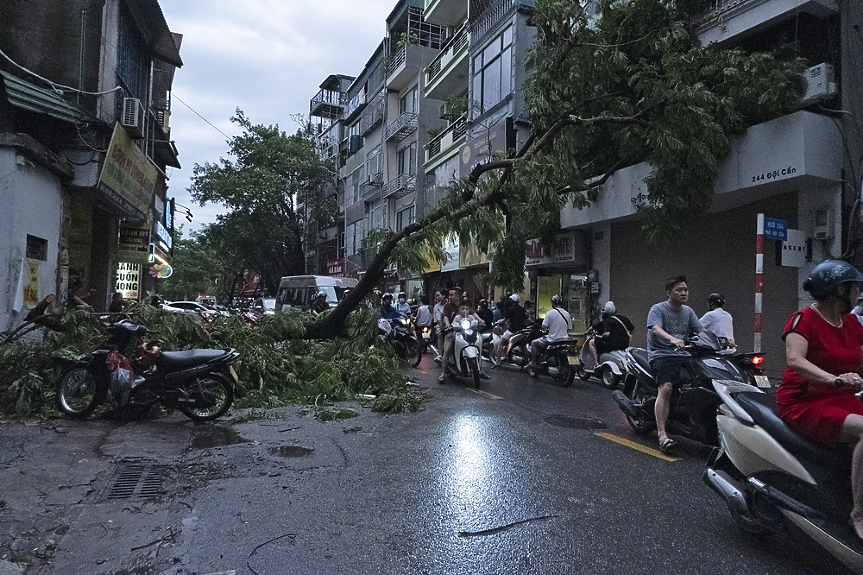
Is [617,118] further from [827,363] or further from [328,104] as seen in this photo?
[328,104]

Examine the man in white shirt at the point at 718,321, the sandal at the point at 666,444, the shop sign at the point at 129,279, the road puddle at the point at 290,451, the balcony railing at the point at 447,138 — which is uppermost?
the balcony railing at the point at 447,138

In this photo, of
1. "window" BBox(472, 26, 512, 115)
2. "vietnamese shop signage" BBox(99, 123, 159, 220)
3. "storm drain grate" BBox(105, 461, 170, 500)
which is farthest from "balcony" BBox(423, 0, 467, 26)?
"storm drain grate" BBox(105, 461, 170, 500)

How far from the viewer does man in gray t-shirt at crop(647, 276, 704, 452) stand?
5766mm

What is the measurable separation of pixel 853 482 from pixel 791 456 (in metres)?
0.30

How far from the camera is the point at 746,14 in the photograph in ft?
43.1

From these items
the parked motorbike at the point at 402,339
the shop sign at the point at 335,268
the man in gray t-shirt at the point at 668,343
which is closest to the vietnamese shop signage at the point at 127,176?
the parked motorbike at the point at 402,339

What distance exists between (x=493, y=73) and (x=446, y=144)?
5.40 m

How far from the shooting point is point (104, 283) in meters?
17.7

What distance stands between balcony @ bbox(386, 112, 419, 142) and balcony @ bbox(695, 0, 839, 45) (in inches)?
795

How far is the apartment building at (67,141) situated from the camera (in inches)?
434

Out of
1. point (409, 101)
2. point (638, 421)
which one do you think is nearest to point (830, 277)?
point (638, 421)

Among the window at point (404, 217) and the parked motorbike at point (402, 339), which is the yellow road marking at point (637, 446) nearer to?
the parked motorbike at point (402, 339)

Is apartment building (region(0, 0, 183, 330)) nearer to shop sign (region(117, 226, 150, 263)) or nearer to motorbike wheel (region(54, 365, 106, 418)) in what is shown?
shop sign (region(117, 226, 150, 263))

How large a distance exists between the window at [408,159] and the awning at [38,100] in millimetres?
21551
